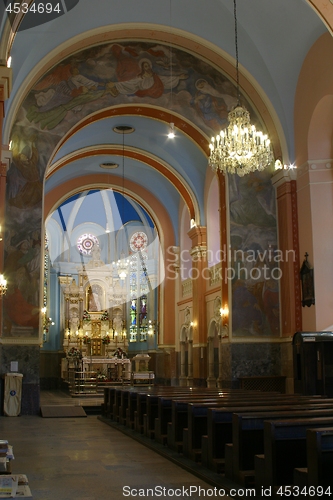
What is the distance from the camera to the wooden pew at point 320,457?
143 inches

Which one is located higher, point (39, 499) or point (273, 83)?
point (273, 83)

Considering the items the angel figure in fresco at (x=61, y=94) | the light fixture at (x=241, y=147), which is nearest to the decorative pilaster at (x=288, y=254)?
the light fixture at (x=241, y=147)

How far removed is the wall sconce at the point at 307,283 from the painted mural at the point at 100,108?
1182 millimetres

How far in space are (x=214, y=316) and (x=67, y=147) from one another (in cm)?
690

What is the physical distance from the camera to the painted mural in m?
13.2

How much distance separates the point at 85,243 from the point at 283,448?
23935 mm

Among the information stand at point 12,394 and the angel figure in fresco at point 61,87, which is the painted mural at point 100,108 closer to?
the angel figure in fresco at point 61,87

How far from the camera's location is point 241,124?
9742 mm

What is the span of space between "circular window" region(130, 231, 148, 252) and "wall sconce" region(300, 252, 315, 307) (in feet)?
45.5

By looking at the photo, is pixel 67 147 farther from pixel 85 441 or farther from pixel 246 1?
pixel 85 441

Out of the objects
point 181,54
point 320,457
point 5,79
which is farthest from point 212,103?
point 320,457

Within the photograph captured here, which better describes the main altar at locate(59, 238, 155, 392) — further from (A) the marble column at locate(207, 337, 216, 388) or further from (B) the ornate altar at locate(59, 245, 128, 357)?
(A) the marble column at locate(207, 337, 216, 388)

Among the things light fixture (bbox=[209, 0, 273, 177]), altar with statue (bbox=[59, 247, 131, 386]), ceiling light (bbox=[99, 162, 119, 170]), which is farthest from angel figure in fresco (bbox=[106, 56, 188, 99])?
altar with statue (bbox=[59, 247, 131, 386])

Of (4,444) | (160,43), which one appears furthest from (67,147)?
(4,444)
